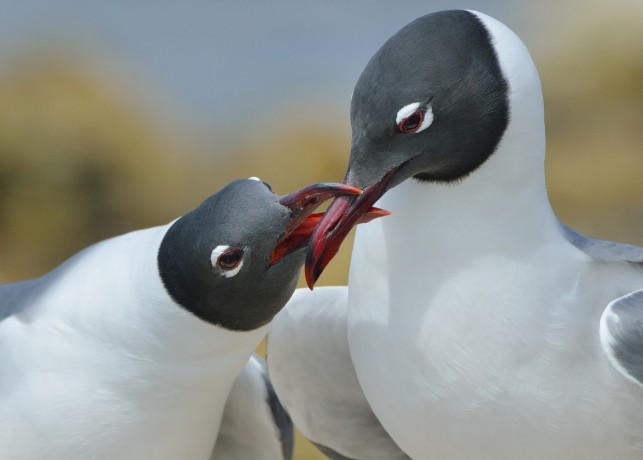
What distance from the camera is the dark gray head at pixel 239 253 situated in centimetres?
147

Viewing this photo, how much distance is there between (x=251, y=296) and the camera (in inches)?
59.9

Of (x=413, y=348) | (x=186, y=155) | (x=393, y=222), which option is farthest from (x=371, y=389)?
(x=186, y=155)

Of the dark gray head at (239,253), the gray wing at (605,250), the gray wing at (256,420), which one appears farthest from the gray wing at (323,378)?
the gray wing at (605,250)

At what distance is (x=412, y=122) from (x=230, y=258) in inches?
13.1

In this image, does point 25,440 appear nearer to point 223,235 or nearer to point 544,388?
point 223,235

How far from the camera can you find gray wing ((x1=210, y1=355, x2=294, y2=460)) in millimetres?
1834

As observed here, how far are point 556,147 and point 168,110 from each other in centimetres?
158

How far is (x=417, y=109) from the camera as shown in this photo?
4.27ft

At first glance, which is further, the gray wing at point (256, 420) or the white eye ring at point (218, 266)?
the gray wing at point (256, 420)

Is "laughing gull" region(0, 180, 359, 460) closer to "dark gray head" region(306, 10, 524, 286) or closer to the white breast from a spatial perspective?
the white breast

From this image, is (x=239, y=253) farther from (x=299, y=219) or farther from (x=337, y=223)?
(x=337, y=223)

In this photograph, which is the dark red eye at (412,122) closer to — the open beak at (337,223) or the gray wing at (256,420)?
the open beak at (337,223)

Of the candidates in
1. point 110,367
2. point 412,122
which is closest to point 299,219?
point 412,122

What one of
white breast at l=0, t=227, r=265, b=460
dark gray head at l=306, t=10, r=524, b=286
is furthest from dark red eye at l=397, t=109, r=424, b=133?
white breast at l=0, t=227, r=265, b=460
